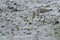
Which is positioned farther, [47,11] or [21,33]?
[47,11]

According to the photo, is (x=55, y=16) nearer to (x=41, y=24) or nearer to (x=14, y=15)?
(x=41, y=24)

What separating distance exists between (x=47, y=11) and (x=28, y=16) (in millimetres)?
508

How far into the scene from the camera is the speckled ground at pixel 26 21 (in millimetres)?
3715

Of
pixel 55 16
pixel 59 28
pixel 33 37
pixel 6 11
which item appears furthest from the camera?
pixel 6 11

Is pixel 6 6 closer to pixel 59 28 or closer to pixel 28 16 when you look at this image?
pixel 28 16

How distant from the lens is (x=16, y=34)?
3752 mm

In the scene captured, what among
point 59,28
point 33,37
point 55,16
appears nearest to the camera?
point 33,37

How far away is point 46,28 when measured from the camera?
395cm

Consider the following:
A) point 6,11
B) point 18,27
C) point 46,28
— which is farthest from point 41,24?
point 6,11

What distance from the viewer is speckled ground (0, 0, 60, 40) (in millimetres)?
3715

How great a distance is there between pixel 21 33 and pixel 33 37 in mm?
283

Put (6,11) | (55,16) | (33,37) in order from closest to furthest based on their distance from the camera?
1. (33,37)
2. (55,16)
3. (6,11)

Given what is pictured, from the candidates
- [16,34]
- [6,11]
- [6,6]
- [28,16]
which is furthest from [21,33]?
[6,6]

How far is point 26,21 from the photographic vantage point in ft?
14.1
